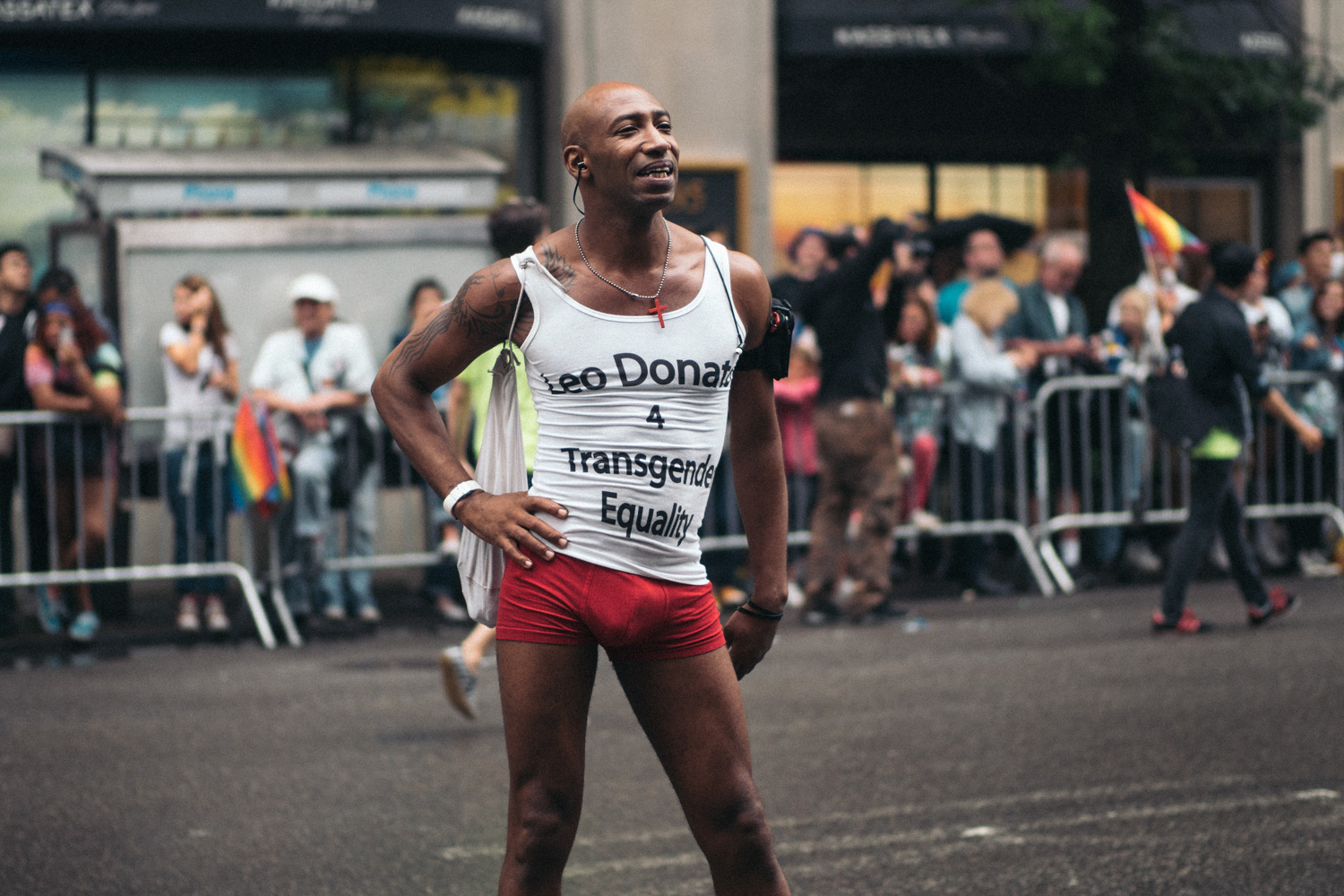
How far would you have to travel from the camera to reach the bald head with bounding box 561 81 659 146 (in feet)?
11.3

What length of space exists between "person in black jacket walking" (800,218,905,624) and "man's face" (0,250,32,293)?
14.7 ft

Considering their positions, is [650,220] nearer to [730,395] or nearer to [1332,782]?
[730,395]

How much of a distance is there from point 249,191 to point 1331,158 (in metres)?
11.6

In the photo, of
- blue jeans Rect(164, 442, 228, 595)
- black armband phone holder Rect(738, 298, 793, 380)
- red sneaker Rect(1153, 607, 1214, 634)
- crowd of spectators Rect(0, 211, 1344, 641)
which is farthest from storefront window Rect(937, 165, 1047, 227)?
black armband phone holder Rect(738, 298, 793, 380)

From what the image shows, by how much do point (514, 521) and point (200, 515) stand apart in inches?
287

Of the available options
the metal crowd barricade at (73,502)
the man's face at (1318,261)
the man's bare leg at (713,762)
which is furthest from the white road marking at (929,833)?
the man's face at (1318,261)

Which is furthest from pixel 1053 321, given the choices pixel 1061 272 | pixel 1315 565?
pixel 1315 565

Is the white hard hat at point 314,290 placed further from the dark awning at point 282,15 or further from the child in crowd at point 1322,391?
the child in crowd at point 1322,391

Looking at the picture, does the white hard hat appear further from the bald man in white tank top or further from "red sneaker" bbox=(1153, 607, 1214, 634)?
the bald man in white tank top

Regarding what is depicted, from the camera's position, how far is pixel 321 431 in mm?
10375

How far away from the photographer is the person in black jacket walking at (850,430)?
9.74 meters

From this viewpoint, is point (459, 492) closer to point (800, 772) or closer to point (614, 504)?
point (614, 504)

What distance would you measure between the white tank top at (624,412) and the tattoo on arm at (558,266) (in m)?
0.01

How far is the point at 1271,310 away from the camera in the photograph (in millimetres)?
12516
